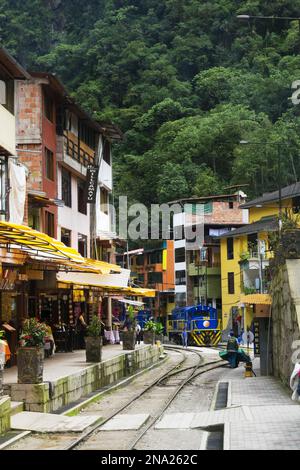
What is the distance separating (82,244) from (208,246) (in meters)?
33.0

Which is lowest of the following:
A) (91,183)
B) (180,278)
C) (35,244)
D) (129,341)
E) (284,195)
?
(129,341)

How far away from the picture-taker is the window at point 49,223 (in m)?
40.1

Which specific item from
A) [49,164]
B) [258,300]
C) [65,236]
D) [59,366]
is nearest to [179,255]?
[65,236]

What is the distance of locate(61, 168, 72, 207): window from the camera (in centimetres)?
4375

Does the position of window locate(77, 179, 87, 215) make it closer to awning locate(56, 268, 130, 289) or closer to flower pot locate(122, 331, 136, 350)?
flower pot locate(122, 331, 136, 350)

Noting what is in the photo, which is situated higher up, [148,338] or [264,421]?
[148,338]

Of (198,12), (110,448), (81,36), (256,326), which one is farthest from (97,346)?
(81,36)

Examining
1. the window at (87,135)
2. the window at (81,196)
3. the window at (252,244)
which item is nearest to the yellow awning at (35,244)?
the window at (81,196)

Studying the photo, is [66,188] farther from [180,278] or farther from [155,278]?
[155,278]

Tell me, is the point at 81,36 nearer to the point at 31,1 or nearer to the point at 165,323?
the point at 31,1

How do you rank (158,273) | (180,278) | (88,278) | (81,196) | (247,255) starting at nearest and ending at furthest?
(88,278) < (81,196) < (247,255) < (180,278) < (158,273)

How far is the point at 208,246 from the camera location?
8019 cm

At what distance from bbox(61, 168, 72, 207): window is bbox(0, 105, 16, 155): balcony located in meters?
13.1

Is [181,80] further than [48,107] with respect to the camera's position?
Yes
